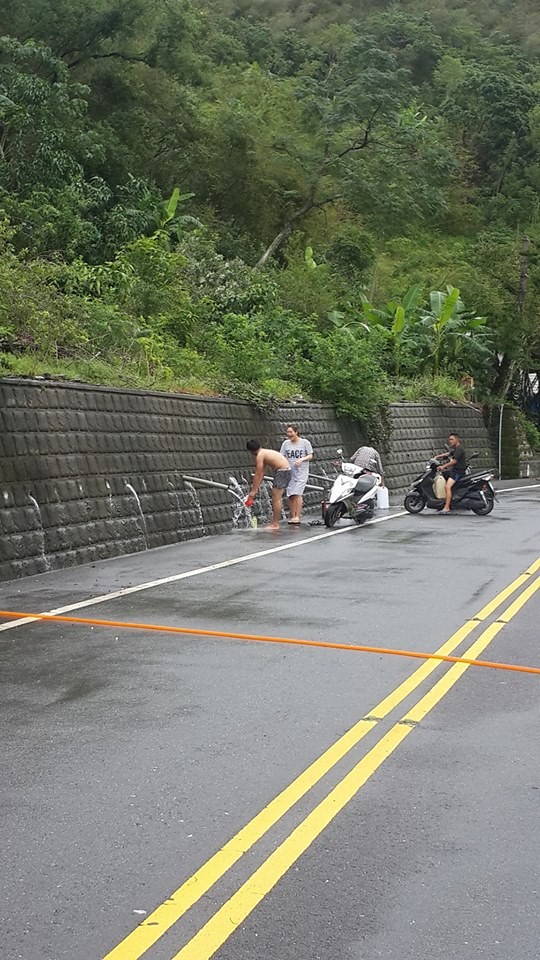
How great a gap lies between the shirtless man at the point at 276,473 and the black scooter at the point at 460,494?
3.84 m

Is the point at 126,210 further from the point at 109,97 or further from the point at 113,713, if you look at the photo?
the point at 113,713

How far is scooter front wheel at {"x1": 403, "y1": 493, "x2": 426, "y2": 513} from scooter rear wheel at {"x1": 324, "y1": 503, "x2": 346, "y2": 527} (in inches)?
136

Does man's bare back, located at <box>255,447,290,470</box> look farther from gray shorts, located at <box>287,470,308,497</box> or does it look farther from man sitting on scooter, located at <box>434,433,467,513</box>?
man sitting on scooter, located at <box>434,433,467,513</box>

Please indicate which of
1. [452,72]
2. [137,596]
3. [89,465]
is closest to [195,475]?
[89,465]

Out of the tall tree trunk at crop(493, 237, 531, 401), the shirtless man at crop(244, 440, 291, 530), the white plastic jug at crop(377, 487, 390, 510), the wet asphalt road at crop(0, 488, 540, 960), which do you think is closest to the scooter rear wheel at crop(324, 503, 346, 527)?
the shirtless man at crop(244, 440, 291, 530)

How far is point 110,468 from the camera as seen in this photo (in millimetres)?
16844

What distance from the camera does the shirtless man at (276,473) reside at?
18.8 metres

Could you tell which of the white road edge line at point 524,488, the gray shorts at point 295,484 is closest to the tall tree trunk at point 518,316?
the white road edge line at point 524,488

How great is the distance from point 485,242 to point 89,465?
97.8 feet

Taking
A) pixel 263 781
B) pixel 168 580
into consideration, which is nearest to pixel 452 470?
pixel 168 580

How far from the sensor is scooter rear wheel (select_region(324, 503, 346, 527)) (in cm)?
1972

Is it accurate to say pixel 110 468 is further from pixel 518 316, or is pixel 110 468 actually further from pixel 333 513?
pixel 518 316

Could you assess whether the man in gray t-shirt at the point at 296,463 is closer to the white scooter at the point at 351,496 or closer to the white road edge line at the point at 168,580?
the white scooter at the point at 351,496

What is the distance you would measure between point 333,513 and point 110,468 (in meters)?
4.59
